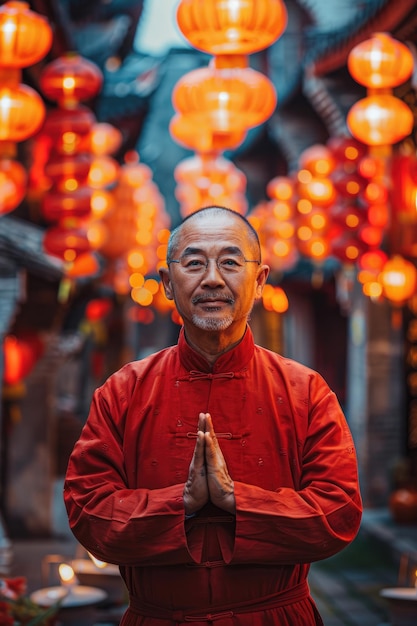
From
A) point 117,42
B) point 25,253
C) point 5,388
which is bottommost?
point 5,388

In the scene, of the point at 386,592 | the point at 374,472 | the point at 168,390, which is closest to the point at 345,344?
the point at 374,472

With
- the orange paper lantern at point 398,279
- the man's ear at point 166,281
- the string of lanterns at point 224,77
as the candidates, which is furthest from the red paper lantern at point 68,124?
the man's ear at point 166,281

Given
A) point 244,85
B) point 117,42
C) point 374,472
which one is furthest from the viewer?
point 117,42

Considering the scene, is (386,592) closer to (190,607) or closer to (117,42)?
(190,607)

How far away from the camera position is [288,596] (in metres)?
3.40

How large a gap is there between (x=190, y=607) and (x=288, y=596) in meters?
0.34

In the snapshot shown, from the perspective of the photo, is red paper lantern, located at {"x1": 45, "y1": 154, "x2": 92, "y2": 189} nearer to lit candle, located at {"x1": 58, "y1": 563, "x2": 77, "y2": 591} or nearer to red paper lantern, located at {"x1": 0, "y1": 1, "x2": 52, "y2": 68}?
red paper lantern, located at {"x1": 0, "y1": 1, "x2": 52, "y2": 68}

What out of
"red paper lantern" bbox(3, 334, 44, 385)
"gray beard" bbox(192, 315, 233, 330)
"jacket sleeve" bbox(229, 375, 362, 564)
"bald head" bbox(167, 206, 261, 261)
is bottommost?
"jacket sleeve" bbox(229, 375, 362, 564)

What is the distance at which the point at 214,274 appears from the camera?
11.2 feet

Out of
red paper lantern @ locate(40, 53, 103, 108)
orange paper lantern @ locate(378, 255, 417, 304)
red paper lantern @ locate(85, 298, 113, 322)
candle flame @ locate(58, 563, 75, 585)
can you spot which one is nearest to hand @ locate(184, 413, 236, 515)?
candle flame @ locate(58, 563, 75, 585)

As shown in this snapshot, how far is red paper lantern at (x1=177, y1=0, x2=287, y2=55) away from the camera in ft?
24.8

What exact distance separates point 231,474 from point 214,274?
0.68 meters

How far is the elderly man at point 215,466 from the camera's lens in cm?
321

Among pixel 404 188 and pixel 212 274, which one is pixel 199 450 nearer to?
pixel 212 274
